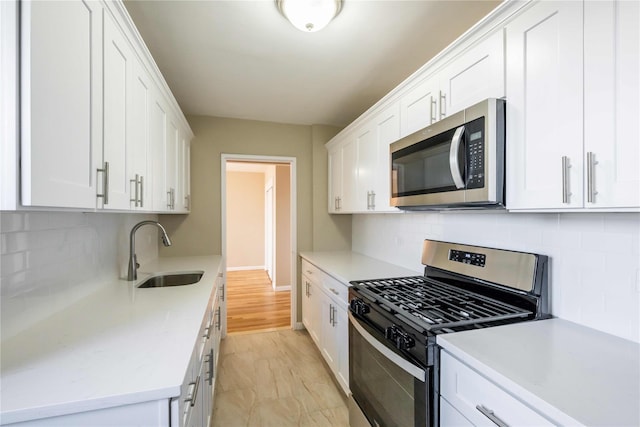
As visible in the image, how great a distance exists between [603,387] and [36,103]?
5.48 feet

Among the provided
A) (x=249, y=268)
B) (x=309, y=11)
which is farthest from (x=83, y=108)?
(x=249, y=268)

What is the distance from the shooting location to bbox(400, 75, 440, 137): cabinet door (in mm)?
1673

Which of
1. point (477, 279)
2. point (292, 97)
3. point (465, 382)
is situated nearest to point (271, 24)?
point (292, 97)

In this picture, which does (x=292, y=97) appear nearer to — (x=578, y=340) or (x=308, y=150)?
(x=308, y=150)

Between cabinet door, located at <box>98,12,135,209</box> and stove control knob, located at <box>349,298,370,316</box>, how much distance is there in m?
1.30

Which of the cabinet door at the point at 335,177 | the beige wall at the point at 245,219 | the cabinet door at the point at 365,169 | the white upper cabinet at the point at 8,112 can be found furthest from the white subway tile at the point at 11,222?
the beige wall at the point at 245,219

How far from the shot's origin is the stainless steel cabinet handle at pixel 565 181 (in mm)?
1009

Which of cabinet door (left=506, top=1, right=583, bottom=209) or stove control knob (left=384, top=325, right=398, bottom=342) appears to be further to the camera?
stove control knob (left=384, top=325, right=398, bottom=342)

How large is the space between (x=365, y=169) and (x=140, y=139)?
1682 mm

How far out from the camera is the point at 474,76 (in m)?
1.41

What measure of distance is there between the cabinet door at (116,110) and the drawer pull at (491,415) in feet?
4.88

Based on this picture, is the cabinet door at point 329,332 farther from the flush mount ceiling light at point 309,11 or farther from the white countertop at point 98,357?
the flush mount ceiling light at point 309,11

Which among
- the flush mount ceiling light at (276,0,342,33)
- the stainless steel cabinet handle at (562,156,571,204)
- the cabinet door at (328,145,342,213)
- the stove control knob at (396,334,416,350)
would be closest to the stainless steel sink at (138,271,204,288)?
the cabinet door at (328,145,342,213)

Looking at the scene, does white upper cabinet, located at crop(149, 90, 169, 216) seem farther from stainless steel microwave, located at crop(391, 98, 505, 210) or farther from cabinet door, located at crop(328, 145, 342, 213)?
cabinet door, located at crop(328, 145, 342, 213)
